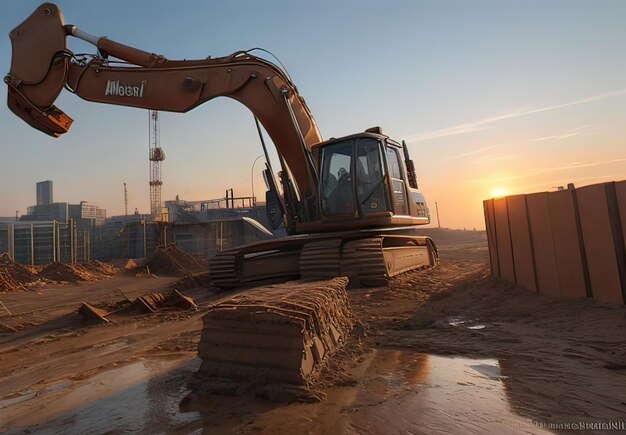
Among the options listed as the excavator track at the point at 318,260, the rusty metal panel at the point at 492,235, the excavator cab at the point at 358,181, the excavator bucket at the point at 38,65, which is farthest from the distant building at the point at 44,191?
the rusty metal panel at the point at 492,235

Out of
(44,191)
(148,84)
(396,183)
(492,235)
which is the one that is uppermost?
(44,191)

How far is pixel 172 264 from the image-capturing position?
66.3 feet

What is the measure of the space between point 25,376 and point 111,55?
747cm

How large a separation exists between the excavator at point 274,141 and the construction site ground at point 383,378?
105 inches

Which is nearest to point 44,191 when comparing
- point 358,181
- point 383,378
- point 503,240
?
point 358,181

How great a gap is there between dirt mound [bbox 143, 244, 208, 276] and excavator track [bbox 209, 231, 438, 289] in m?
9.97

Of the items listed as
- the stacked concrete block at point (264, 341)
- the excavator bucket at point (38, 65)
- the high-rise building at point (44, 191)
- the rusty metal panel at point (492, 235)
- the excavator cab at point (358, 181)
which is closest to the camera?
the stacked concrete block at point (264, 341)

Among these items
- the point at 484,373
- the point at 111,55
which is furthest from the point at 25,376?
the point at 111,55

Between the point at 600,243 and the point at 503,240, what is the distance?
329 centimetres

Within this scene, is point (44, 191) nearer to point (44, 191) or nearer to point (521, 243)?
point (44, 191)

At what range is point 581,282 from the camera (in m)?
5.89

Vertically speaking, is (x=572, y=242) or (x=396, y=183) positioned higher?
(x=396, y=183)

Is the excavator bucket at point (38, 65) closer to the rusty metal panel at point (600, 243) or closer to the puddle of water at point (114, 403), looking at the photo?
the puddle of water at point (114, 403)

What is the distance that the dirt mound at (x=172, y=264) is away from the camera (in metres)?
19.7
